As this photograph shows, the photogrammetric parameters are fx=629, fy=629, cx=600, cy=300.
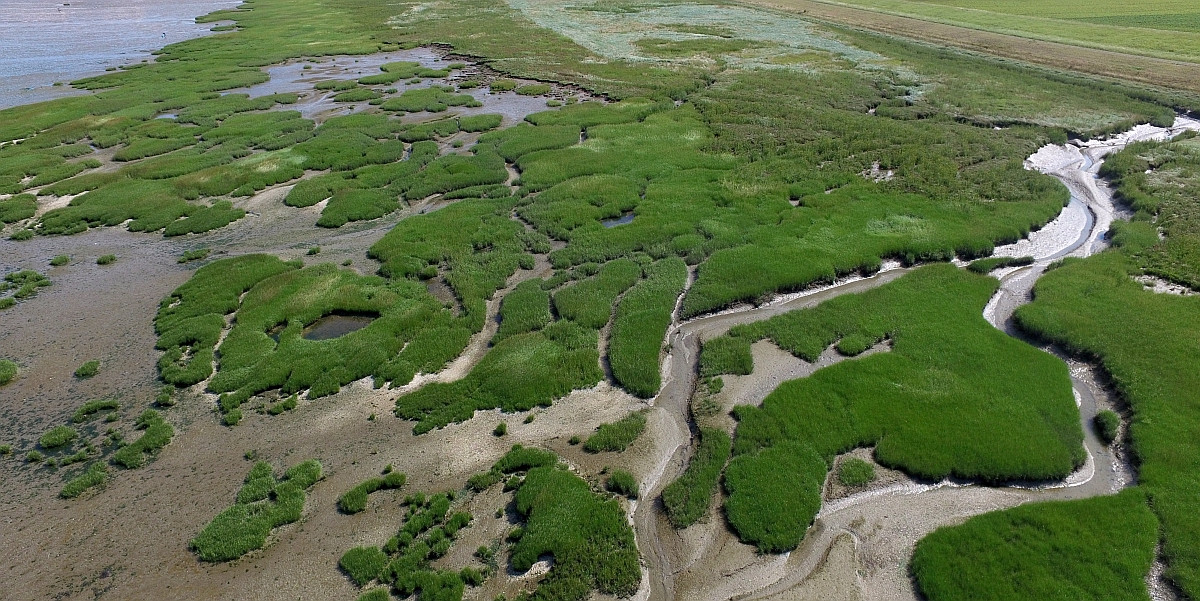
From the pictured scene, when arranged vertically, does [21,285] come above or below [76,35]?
below

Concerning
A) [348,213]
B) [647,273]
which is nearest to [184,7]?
[348,213]

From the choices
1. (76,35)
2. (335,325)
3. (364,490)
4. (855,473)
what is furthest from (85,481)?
(76,35)

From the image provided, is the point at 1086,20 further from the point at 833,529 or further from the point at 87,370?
the point at 87,370

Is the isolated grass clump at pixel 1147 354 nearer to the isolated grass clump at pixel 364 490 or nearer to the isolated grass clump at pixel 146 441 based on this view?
the isolated grass clump at pixel 364 490

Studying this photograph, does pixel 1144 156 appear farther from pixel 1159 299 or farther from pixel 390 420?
pixel 390 420

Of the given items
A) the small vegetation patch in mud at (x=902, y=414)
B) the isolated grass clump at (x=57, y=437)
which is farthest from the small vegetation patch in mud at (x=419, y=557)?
the isolated grass clump at (x=57, y=437)

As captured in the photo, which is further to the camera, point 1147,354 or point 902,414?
point 1147,354

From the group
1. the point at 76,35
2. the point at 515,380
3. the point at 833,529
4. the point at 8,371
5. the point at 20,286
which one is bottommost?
the point at 8,371

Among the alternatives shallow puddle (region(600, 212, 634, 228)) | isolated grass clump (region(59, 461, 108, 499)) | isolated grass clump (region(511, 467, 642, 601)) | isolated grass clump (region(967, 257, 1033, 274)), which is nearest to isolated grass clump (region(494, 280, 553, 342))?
shallow puddle (region(600, 212, 634, 228))

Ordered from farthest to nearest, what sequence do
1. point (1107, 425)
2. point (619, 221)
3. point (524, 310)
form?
1. point (619, 221)
2. point (524, 310)
3. point (1107, 425)
